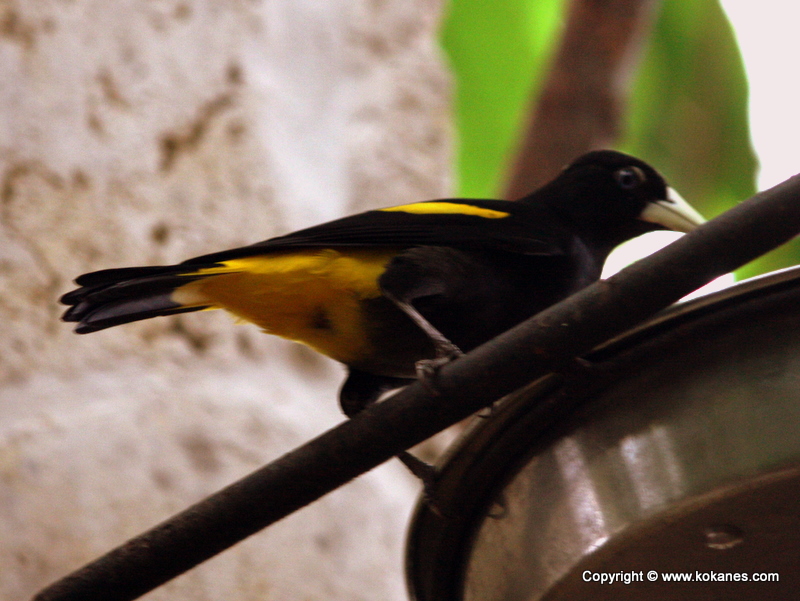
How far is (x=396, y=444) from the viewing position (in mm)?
732

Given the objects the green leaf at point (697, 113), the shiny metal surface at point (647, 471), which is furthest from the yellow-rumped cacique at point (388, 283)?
the green leaf at point (697, 113)

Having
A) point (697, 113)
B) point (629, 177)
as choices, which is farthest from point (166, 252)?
point (697, 113)

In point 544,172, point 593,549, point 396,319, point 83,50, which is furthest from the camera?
point 544,172

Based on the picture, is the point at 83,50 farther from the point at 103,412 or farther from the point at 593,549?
the point at 593,549

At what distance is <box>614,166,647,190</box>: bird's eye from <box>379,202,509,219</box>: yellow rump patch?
0.29 m

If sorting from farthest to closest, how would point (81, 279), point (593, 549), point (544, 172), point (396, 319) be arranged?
point (544, 172) < point (396, 319) < point (81, 279) < point (593, 549)

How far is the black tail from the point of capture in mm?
1049

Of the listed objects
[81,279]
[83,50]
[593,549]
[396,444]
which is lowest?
[593,549]

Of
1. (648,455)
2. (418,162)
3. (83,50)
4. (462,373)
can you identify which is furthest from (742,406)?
(418,162)

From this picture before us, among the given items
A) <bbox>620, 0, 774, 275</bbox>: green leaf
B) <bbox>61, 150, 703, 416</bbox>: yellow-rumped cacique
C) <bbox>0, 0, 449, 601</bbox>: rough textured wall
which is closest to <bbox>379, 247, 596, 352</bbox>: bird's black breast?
<bbox>61, 150, 703, 416</bbox>: yellow-rumped cacique

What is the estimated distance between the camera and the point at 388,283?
1201mm

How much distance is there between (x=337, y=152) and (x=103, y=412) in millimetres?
843

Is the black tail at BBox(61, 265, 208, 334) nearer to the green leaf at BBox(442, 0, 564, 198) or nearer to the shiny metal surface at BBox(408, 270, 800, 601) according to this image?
the shiny metal surface at BBox(408, 270, 800, 601)

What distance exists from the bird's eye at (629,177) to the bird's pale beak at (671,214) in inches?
1.6
